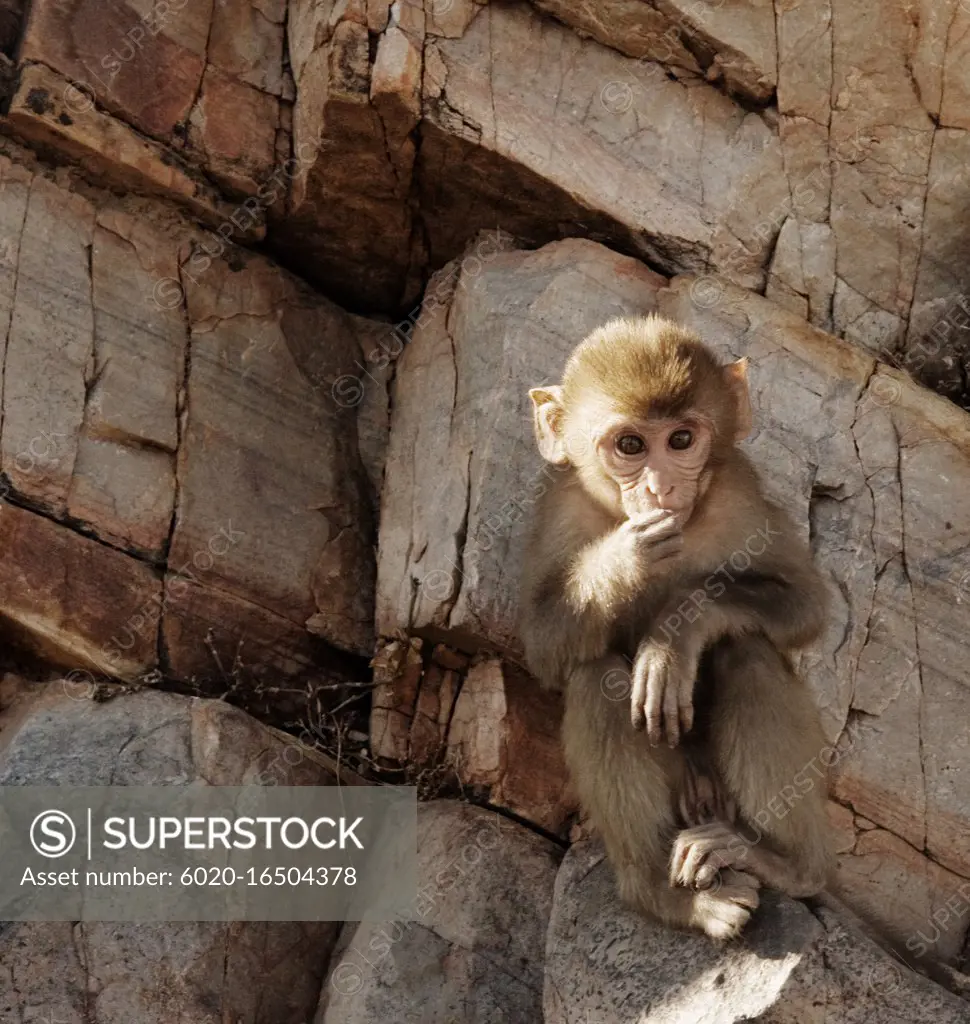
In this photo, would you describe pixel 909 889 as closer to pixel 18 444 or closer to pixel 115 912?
pixel 115 912

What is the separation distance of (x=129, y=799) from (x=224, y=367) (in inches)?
85.3

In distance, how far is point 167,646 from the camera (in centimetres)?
670

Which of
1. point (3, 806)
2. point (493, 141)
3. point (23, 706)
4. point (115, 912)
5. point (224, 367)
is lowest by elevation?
point (115, 912)

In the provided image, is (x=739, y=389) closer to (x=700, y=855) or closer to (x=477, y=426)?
(x=477, y=426)

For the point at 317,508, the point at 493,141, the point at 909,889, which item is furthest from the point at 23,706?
the point at 909,889

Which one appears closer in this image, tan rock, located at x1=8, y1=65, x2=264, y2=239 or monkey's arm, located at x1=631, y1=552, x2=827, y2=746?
monkey's arm, located at x1=631, y1=552, x2=827, y2=746

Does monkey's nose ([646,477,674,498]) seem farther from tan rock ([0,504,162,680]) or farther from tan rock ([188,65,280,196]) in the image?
tan rock ([188,65,280,196])

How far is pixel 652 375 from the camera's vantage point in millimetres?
5566

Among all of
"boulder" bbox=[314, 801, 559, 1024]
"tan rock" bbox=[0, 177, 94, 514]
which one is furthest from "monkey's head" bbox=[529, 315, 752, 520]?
"tan rock" bbox=[0, 177, 94, 514]

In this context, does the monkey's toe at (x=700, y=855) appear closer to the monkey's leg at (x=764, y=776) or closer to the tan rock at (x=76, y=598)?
the monkey's leg at (x=764, y=776)

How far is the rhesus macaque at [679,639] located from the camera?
17.3 feet

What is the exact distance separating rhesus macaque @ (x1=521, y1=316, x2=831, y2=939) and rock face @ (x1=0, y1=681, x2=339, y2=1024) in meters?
1.48

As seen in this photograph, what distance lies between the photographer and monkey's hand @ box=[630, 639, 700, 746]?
5230mm

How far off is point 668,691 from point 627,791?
0.42 m
